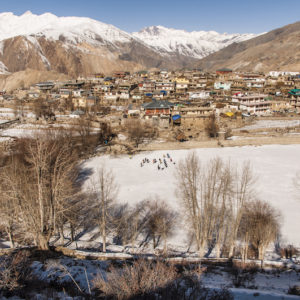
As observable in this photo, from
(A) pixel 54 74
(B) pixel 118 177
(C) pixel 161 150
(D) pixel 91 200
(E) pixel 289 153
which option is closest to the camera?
(D) pixel 91 200

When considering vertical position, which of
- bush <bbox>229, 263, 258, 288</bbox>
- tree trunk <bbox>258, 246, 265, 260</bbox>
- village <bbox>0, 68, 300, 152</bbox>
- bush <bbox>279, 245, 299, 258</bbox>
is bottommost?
bush <bbox>279, 245, 299, 258</bbox>

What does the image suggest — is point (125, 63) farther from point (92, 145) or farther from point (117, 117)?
point (92, 145)

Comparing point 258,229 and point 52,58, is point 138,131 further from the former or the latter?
point 52,58

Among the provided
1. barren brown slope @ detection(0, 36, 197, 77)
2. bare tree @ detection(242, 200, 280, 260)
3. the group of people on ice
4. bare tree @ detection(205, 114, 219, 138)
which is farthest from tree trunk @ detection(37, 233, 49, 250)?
barren brown slope @ detection(0, 36, 197, 77)

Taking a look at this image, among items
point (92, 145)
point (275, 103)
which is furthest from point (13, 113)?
point (275, 103)

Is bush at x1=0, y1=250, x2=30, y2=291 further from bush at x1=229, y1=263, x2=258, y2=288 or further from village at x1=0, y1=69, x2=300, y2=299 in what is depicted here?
bush at x1=229, y1=263, x2=258, y2=288

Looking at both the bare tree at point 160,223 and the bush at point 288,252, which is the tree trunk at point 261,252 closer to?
the bush at point 288,252

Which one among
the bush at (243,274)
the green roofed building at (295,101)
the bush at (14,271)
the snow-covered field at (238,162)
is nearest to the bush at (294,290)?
the bush at (243,274)

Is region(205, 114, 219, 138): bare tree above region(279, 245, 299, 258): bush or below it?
above
